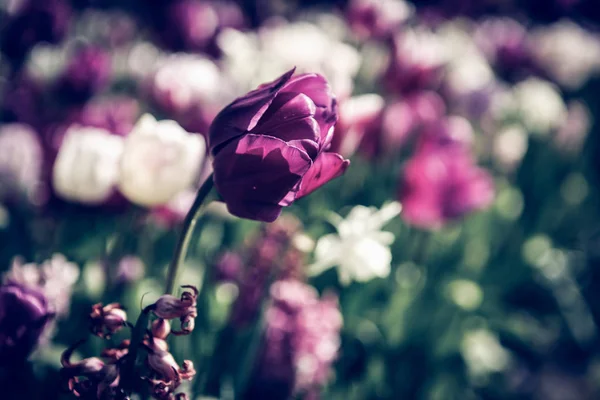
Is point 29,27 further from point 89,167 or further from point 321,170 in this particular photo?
A: point 321,170

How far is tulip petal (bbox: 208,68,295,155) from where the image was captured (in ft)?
1.24

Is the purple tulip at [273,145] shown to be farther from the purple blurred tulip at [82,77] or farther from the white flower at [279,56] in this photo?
the purple blurred tulip at [82,77]

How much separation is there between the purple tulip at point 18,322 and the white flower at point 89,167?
207 millimetres

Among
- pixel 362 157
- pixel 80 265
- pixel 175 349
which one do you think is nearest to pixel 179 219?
pixel 80 265

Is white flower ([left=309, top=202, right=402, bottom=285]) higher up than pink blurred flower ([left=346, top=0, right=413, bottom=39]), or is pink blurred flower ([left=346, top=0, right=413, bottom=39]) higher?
white flower ([left=309, top=202, right=402, bottom=285])

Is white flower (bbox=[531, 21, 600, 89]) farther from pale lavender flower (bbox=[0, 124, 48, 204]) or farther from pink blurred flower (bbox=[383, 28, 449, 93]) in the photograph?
pale lavender flower (bbox=[0, 124, 48, 204])

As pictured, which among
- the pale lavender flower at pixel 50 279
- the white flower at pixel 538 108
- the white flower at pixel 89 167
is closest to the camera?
the pale lavender flower at pixel 50 279

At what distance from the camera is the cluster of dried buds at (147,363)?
36 cm

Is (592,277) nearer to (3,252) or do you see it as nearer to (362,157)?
(362,157)

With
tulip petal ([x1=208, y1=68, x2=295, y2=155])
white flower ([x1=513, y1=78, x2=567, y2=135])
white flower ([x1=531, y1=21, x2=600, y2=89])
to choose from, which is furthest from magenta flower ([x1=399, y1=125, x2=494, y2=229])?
white flower ([x1=531, y1=21, x2=600, y2=89])

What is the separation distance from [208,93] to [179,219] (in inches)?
10.0

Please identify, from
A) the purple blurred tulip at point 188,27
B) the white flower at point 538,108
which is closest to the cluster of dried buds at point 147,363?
the purple blurred tulip at point 188,27

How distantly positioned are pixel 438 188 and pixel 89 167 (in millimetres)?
570

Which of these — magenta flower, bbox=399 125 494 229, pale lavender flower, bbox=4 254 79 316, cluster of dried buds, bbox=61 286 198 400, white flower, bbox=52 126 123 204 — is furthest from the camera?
magenta flower, bbox=399 125 494 229
